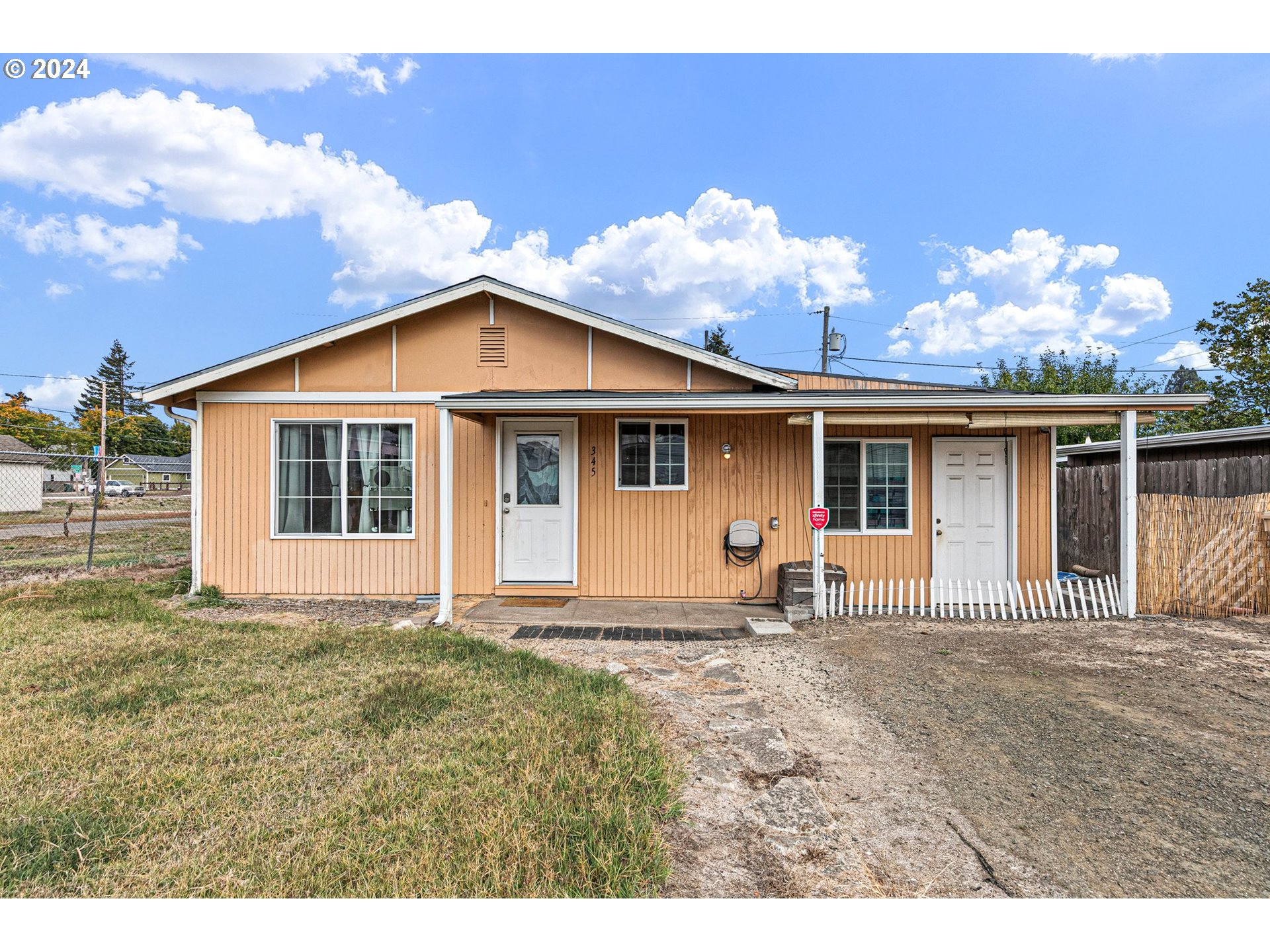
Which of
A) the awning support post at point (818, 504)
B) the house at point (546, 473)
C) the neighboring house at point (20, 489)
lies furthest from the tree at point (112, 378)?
the awning support post at point (818, 504)

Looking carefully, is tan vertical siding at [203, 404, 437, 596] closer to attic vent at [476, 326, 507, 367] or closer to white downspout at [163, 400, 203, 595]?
white downspout at [163, 400, 203, 595]

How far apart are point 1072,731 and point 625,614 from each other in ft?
13.9

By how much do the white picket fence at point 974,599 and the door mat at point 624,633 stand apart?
150 centimetres

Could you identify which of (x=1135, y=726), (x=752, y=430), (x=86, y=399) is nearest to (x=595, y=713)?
(x=1135, y=726)

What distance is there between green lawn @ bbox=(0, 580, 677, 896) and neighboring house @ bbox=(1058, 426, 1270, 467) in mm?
11697

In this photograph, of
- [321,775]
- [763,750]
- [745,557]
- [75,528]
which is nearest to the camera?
[321,775]

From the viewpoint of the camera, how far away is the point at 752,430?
24.5 ft

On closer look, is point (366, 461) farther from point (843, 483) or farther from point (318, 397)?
point (843, 483)

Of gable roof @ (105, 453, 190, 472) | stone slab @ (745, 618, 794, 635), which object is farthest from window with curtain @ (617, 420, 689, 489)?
gable roof @ (105, 453, 190, 472)

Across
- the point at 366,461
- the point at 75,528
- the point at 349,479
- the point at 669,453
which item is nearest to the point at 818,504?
the point at 669,453

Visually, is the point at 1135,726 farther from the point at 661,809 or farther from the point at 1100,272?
the point at 1100,272

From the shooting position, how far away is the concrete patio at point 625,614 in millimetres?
6352

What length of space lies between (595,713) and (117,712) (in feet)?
9.97

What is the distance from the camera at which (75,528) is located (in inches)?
612
